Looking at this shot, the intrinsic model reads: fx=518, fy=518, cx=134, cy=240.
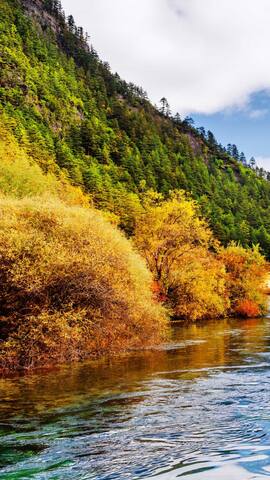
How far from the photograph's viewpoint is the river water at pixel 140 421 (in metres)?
9.40

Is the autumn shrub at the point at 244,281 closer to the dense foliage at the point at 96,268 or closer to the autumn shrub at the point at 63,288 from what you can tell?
the dense foliage at the point at 96,268

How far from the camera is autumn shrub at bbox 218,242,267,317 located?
179 ft

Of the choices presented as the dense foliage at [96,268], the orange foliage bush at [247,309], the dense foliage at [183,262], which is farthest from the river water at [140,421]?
the orange foliage bush at [247,309]

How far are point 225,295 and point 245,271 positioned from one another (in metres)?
4.39

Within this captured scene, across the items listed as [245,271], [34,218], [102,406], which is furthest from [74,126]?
[102,406]

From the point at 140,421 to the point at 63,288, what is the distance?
37.1ft

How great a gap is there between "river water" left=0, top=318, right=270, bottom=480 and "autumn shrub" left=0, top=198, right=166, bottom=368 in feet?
5.97

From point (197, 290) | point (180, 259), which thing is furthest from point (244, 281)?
point (180, 259)

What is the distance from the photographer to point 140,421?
13180 mm

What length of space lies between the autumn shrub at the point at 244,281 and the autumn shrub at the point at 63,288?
1092 inches

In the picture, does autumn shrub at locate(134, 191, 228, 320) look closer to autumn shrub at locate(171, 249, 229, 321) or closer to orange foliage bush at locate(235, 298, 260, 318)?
autumn shrub at locate(171, 249, 229, 321)

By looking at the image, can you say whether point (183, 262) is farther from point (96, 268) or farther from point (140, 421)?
point (140, 421)

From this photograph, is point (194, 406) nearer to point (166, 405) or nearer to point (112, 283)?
point (166, 405)

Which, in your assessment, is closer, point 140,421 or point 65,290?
point 140,421
